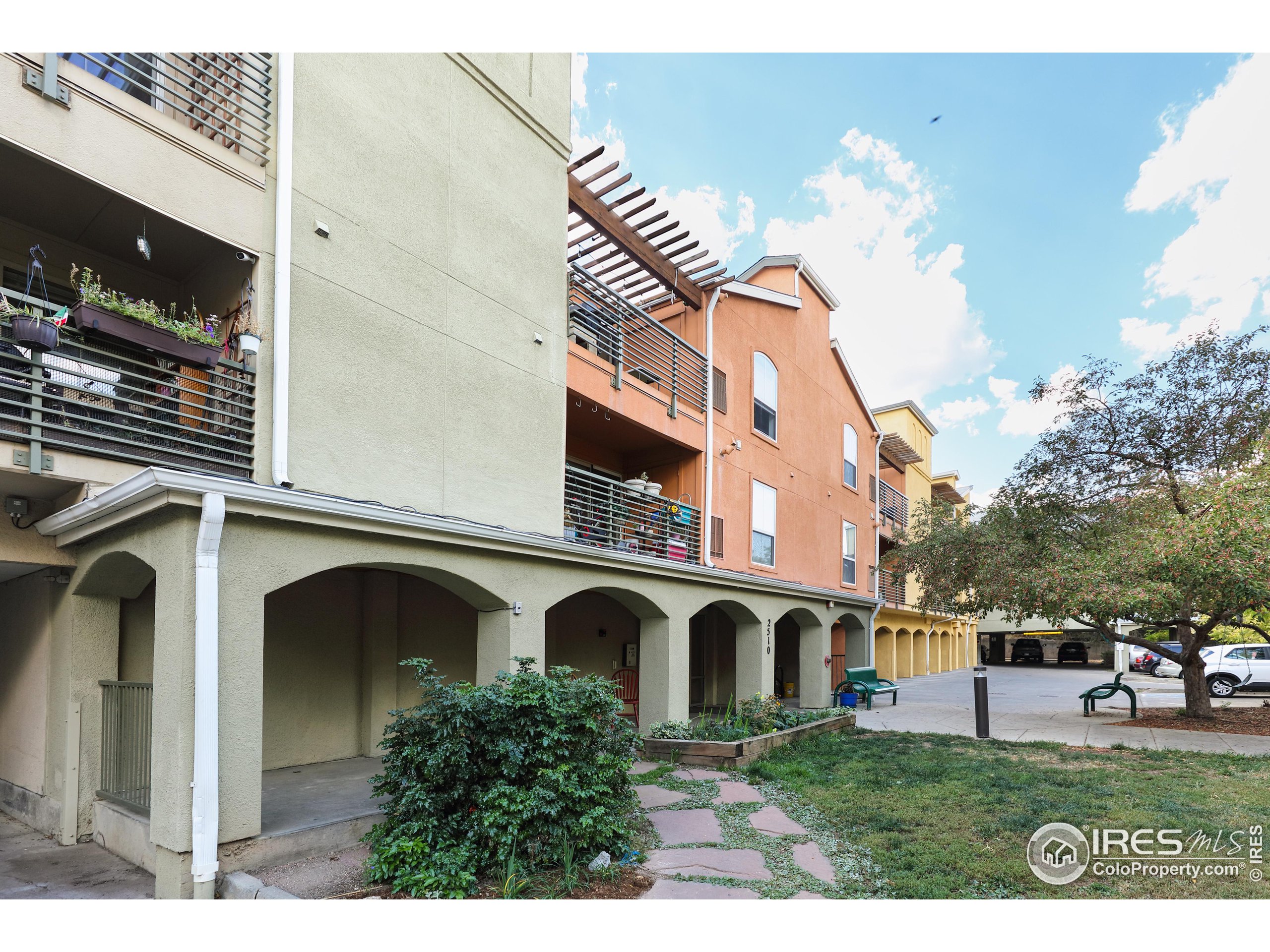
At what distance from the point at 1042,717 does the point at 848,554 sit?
7151mm

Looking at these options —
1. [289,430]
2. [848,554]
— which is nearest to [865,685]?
[848,554]

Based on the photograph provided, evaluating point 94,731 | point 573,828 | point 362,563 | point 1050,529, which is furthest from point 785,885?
point 1050,529

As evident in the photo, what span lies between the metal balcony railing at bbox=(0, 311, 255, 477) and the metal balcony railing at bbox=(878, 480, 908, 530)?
21.4m

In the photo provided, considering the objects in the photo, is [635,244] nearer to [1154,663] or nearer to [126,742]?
[126,742]

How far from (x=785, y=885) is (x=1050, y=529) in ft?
41.5

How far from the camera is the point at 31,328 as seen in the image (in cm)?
581

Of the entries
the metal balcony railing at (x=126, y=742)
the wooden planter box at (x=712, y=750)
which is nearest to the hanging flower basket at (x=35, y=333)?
the metal balcony railing at (x=126, y=742)

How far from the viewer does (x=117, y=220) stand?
7.25 m

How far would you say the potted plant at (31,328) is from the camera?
5781mm

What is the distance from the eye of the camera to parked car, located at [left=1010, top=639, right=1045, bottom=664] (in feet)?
139

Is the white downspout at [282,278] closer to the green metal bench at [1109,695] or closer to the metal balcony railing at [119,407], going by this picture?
the metal balcony railing at [119,407]

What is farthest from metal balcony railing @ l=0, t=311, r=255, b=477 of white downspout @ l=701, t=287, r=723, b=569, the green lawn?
white downspout @ l=701, t=287, r=723, b=569

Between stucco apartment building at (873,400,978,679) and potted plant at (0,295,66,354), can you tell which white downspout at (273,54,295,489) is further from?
stucco apartment building at (873,400,978,679)

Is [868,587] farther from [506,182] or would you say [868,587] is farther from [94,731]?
[94,731]
